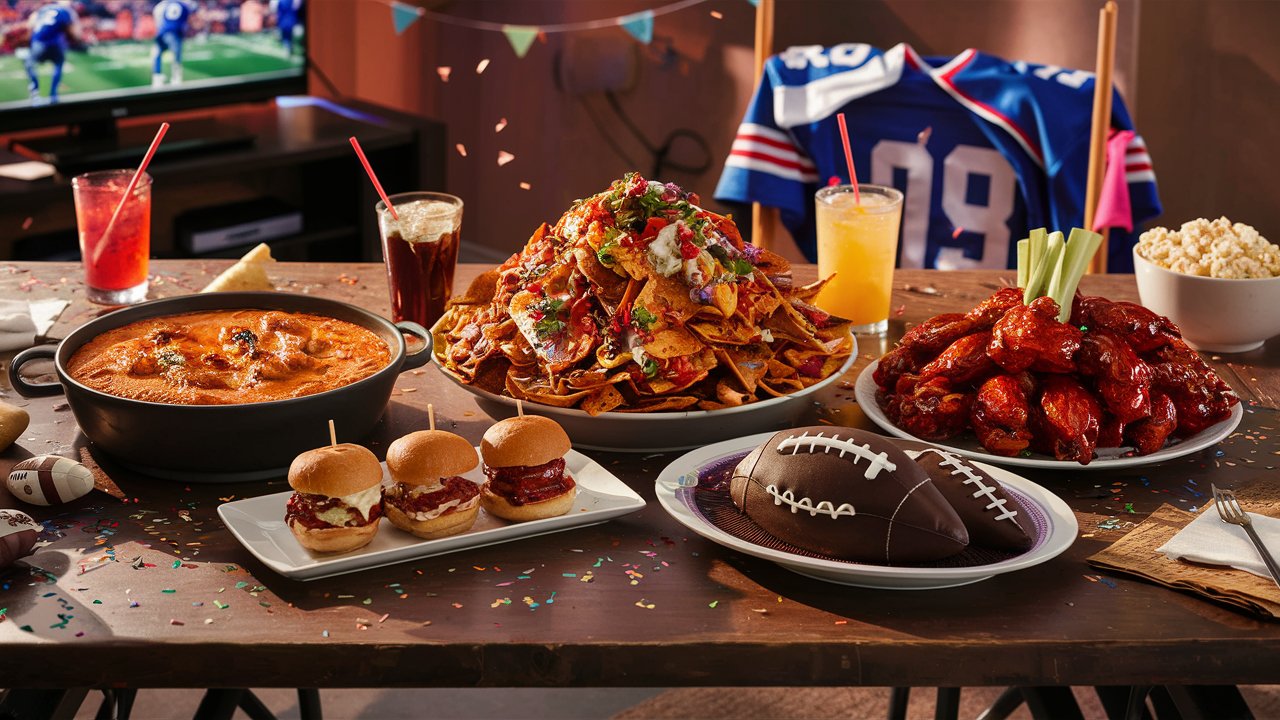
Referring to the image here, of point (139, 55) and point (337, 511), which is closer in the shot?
point (337, 511)

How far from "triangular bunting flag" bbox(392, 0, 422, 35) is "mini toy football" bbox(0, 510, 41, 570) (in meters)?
3.90

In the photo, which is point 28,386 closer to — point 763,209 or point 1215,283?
point 1215,283

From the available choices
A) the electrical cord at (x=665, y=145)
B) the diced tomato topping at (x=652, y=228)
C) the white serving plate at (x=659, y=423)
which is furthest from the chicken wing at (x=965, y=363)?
the electrical cord at (x=665, y=145)

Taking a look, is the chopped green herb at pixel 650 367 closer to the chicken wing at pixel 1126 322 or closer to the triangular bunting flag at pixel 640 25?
the chicken wing at pixel 1126 322

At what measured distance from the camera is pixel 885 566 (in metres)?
1.06

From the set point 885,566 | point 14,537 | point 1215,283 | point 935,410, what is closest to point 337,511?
point 14,537

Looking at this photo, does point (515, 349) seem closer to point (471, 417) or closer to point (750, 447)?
point (471, 417)

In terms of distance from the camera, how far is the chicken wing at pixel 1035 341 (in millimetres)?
1327

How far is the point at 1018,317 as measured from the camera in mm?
1350

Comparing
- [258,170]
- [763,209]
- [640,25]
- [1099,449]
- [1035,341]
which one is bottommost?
[258,170]

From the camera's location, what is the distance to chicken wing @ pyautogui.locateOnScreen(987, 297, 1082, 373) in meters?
1.33

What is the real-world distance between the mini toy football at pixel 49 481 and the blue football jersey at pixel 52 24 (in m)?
2.78

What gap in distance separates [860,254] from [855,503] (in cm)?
77

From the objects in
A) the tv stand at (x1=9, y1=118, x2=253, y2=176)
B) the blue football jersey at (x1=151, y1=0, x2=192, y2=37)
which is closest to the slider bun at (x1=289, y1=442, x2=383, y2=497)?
the tv stand at (x1=9, y1=118, x2=253, y2=176)
